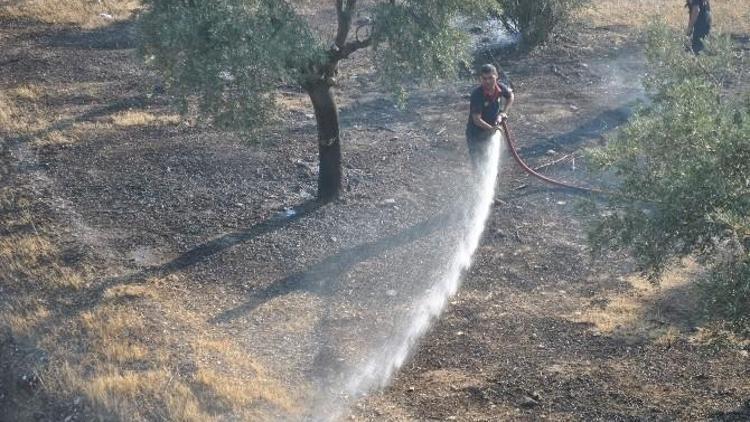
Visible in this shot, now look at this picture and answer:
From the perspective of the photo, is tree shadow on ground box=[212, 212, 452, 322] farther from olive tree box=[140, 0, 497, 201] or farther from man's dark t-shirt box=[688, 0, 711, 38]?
A: man's dark t-shirt box=[688, 0, 711, 38]

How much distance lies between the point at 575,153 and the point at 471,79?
3.23 metres

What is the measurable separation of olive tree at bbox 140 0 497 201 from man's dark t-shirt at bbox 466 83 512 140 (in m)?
0.73

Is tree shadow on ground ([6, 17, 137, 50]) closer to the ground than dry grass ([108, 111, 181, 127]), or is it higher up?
higher up

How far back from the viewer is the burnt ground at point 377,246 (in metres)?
7.68

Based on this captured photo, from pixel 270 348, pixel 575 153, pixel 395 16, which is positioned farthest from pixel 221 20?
pixel 575 153

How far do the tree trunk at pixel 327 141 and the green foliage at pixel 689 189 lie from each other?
419 centimetres

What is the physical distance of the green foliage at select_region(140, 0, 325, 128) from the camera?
8.07 m

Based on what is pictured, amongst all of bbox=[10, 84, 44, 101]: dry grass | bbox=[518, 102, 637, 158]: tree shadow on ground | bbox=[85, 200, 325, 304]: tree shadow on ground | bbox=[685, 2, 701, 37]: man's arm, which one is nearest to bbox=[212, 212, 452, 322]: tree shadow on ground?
bbox=[85, 200, 325, 304]: tree shadow on ground

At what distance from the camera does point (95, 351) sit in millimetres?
7922

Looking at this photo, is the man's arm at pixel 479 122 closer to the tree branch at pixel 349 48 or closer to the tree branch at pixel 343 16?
the tree branch at pixel 349 48

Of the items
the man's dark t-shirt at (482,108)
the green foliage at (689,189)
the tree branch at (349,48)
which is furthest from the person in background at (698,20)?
the green foliage at (689,189)

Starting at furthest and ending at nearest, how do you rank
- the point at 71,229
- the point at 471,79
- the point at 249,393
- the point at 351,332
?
the point at 471,79, the point at 71,229, the point at 351,332, the point at 249,393

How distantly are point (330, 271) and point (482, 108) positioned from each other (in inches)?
111

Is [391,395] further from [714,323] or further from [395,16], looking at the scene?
[395,16]
